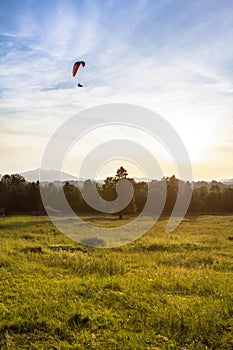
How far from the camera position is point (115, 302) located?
8.70m

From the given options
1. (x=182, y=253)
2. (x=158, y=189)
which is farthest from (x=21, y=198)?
(x=182, y=253)

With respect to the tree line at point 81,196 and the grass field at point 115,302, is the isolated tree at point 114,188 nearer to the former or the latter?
the tree line at point 81,196

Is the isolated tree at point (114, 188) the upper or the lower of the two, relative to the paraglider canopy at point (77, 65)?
lower

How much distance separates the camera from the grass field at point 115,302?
262 inches

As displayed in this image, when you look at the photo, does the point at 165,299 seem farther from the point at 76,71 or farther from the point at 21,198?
the point at 21,198

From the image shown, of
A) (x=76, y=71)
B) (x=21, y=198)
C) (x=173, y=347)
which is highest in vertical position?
(x=76, y=71)

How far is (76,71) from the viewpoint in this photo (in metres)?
13.7

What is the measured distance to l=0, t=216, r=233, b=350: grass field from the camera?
21.8 feet

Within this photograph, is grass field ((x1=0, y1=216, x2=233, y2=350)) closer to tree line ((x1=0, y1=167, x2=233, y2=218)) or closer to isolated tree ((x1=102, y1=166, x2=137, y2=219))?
isolated tree ((x1=102, y1=166, x2=137, y2=219))

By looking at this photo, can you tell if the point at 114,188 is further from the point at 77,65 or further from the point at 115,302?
the point at 115,302

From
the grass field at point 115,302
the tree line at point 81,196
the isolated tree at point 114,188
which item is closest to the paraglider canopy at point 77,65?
the grass field at point 115,302

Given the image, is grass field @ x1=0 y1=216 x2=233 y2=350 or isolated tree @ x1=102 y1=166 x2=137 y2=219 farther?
isolated tree @ x1=102 y1=166 x2=137 y2=219

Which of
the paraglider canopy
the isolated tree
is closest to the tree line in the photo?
the isolated tree

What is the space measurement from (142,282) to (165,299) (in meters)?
1.60
